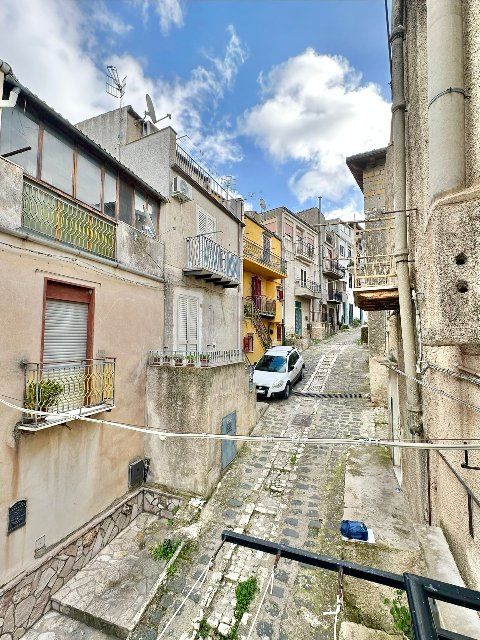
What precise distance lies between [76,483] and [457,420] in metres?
7.48

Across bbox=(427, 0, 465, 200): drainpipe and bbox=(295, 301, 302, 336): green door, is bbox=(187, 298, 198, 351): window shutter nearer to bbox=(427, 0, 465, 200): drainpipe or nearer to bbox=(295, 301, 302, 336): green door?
bbox=(427, 0, 465, 200): drainpipe

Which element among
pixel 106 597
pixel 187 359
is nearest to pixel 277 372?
pixel 187 359

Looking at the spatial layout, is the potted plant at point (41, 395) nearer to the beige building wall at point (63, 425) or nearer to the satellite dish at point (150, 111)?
the beige building wall at point (63, 425)

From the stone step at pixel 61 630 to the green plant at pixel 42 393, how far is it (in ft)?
13.2

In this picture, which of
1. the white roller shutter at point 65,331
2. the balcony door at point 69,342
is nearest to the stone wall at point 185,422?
the balcony door at point 69,342

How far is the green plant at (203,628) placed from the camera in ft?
17.5

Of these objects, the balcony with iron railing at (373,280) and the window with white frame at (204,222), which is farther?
the window with white frame at (204,222)

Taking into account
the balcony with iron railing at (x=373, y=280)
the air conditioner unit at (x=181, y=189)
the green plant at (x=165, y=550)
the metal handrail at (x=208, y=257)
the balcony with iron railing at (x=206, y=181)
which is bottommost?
the green plant at (x=165, y=550)

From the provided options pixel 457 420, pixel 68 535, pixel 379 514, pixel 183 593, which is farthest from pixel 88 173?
pixel 379 514

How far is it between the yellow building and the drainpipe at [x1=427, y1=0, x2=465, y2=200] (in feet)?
53.2

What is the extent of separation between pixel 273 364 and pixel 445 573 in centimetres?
1333

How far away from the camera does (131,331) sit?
348 inches

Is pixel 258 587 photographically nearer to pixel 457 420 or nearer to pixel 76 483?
pixel 76 483

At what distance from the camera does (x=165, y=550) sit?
23.9 feet
